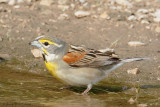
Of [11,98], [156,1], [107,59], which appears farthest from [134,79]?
[156,1]

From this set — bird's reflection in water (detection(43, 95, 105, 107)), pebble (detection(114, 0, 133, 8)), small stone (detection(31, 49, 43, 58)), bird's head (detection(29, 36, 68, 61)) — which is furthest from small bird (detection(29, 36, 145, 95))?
pebble (detection(114, 0, 133, 8))

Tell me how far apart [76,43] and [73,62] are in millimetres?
3125

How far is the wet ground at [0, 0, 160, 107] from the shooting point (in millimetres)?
6410

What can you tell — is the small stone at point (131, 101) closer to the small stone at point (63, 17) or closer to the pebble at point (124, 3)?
the small stone at point (63, 17)

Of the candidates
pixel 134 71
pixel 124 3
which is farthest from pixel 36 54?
pixel 124 3

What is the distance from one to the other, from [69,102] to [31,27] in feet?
14.6

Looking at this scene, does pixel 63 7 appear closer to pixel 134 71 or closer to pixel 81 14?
pixel 81 14

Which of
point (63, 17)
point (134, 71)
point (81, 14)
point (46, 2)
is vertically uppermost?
point (46, 2)

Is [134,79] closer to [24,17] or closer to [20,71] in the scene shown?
[20,71]

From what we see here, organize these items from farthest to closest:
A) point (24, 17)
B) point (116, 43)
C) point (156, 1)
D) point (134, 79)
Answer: point (156, 1), point (24, 17), point (116, 43), point (134, 79)

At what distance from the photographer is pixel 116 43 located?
387 inches

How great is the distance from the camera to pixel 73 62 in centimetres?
669

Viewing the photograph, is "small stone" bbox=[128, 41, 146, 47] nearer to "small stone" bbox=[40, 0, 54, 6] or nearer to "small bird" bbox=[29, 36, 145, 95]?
"small bird" bbox=[29, 36, 145, 95]

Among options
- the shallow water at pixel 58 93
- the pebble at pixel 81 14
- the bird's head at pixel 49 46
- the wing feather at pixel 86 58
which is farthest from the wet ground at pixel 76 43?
the bird's head at pixel 49 46
